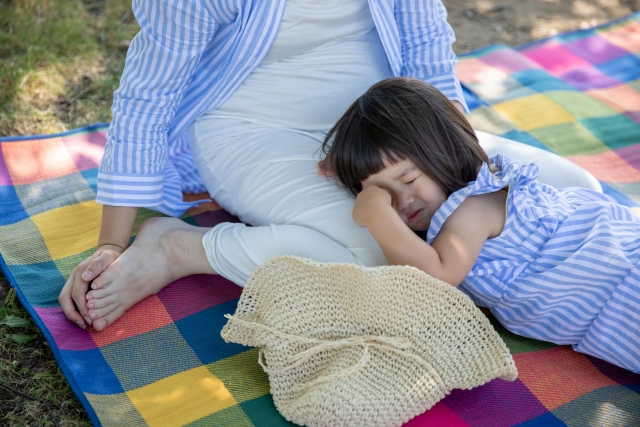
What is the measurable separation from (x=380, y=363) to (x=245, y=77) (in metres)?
0.90

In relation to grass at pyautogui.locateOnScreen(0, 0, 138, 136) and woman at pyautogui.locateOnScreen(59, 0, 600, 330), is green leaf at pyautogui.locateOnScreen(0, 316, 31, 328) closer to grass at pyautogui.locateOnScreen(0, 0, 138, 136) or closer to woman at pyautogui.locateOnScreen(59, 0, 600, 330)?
woman at pyautogui.locateOnScreen(59, 0, 600, 330)

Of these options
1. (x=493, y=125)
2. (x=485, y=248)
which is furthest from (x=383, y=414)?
(x=493, y=125)

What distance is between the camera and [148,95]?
5.65 ft

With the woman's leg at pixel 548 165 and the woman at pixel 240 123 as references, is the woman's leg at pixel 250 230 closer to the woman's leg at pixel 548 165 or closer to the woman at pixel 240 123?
the woman at pixel 240 123

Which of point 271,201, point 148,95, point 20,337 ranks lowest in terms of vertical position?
point 20,337

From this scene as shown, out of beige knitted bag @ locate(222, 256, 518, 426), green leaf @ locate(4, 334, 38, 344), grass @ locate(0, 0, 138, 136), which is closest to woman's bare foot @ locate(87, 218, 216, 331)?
green leaf @ locate(4, 334, 38, 344)

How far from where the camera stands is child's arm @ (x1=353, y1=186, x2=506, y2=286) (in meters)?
1.52

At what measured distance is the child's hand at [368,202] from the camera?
1556mm

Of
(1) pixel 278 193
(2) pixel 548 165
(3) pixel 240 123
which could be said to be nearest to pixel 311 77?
(3) pixel 240 123

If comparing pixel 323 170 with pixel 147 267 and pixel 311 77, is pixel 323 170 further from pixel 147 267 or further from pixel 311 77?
pixel 147 267

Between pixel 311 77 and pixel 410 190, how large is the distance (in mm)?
488

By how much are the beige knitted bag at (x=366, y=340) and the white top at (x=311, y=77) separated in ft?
1.79

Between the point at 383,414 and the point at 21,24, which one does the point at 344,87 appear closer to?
the point at 383,414

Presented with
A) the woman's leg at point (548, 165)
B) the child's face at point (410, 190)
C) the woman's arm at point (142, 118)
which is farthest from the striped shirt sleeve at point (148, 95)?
the woman's leg at point (548, 165)
